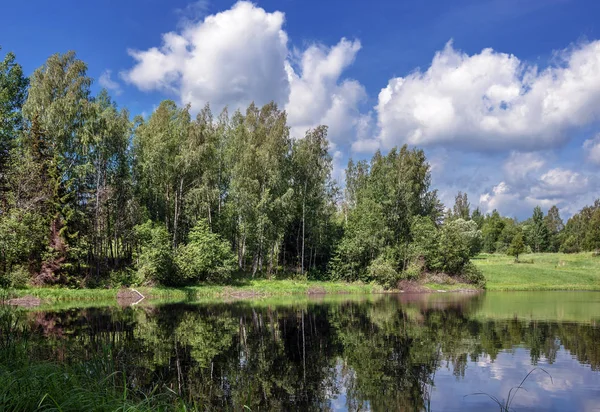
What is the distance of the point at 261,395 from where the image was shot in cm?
1131

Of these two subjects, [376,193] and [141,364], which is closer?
[141,364]

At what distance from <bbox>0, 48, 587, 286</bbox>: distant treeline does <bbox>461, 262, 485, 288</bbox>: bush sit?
0.20 meters

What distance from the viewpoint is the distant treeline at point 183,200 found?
120ft

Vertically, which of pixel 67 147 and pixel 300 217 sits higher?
pixel 67 147

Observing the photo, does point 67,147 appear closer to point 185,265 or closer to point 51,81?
point 51,81

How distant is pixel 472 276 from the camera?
5931 cm

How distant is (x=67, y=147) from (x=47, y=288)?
13883 millimetres

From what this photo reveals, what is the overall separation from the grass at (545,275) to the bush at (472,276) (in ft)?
5.77

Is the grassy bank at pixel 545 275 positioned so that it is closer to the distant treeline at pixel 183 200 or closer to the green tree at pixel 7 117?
the distant treeline at pixel 183 200

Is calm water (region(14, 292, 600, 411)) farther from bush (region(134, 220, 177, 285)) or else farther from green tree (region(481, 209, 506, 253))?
green tree (region(481, 209, 506, 253))

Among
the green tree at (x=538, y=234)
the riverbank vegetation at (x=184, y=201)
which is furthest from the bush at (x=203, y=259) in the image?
the green tree at (x=538, y=234)

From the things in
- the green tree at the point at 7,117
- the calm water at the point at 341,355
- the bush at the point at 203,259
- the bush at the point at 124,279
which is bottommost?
the calm water at the point at 341,355

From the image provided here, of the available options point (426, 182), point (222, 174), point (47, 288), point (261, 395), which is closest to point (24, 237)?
point (47, 288)

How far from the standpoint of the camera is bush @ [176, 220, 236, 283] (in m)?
44.0
